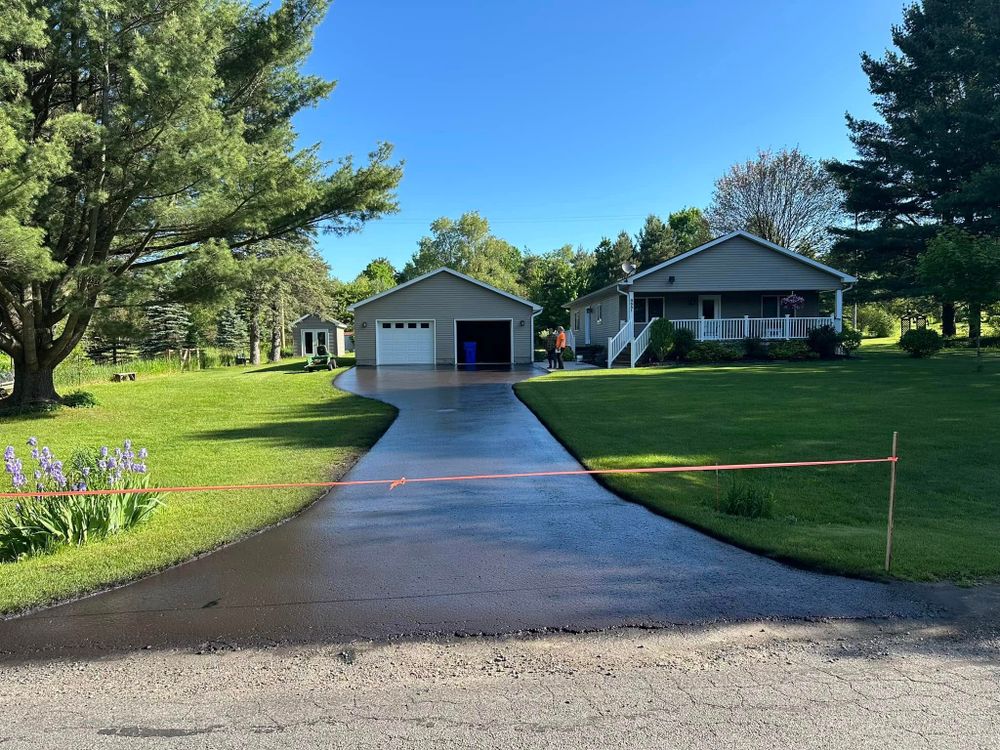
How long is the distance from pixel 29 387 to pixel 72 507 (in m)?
11.6

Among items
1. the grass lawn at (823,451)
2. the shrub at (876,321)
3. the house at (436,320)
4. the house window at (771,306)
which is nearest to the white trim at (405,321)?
the house at (436,320)

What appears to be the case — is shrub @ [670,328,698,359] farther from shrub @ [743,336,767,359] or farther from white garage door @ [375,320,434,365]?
white garage door @ [375,320,434,365]

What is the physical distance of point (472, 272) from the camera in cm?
6216

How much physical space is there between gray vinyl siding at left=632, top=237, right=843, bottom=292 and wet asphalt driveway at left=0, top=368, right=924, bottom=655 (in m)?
21.9

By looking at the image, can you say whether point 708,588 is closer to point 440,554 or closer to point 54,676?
point 440,554

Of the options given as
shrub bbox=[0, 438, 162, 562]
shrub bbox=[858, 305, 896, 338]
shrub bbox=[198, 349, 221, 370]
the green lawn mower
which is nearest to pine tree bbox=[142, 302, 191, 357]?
shrub bbox=[198, 349, 221, 370]

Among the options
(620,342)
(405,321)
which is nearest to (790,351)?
(620,342)

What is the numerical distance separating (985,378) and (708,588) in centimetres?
1690

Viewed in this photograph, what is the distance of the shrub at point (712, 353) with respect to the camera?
25.4 metres

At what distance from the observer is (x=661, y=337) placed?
25156 millimetres

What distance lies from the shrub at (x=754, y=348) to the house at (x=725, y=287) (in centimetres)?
52

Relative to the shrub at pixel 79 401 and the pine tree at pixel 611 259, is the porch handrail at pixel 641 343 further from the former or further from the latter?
the pine tree at pixel 611 259

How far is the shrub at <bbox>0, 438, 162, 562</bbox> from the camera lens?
5.07 meters

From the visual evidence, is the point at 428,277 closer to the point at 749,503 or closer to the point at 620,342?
the point at 620,342
